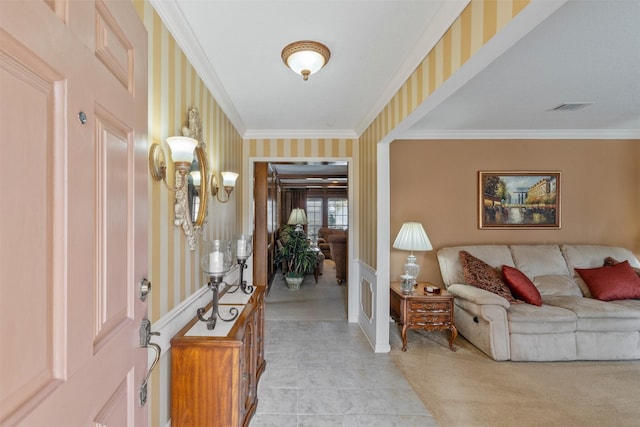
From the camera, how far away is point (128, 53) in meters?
0.91

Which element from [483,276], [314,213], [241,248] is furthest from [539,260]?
[314,213]

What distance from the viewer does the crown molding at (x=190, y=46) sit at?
58.7 inches

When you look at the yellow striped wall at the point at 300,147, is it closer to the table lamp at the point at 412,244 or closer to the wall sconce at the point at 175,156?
the table lamp at the point at 412,244

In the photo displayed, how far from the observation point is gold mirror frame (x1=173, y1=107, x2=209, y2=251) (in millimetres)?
1677

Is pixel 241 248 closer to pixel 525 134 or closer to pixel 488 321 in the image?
pixel 488 321

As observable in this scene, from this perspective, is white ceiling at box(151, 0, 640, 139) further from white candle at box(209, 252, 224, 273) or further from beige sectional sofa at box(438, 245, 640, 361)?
beige sectional sofa at box(438, 245, 640, 361)

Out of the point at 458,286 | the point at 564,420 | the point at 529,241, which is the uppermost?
the point at 529,241

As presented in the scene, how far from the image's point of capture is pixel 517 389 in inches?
94.0

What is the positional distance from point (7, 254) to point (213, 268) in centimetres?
118

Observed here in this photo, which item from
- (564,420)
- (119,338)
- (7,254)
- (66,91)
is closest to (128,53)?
(66,91)

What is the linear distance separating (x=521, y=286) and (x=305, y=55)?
10.1ft

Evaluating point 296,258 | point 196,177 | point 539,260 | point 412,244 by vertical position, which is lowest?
point 296,258

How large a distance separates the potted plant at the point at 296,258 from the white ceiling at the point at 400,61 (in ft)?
8.84

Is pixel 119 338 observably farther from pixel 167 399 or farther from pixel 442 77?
pixel 442 77
